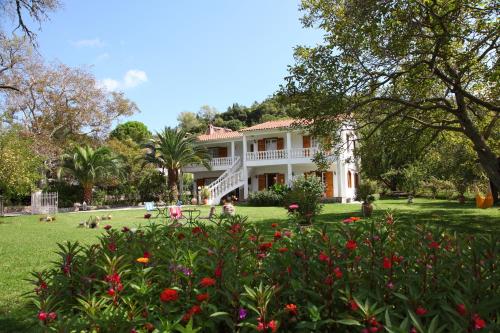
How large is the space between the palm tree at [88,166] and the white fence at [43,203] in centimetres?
325

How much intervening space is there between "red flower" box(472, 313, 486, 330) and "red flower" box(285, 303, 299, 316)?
822 mm

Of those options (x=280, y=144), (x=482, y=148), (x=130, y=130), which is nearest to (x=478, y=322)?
(x=482, y=148)

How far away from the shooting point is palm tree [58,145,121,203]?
3152cm

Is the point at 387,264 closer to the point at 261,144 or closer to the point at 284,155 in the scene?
the point at 284,155

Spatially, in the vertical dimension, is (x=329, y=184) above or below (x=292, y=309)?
above

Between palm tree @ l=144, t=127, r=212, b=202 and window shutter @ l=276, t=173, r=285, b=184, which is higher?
palm tree @ l=144, t=127, r=212, b=202

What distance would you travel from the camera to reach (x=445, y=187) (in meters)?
27.7

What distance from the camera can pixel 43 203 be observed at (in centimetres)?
2878

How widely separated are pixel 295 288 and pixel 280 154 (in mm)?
29144

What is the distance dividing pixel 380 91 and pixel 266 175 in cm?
2013

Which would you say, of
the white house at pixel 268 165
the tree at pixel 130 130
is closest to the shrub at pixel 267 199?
the white house at pixel 268 165

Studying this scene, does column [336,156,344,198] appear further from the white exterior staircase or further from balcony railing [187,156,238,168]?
balcony railing [187,156,238,168]

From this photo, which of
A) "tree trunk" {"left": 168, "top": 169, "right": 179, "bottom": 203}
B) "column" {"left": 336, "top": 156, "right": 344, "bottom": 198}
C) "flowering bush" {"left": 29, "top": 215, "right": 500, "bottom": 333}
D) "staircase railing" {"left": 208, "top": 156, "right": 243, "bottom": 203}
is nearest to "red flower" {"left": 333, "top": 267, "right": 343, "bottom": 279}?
"flowering bush" {"left": 29, "top": 215, "right": 500, "bottom": 333}

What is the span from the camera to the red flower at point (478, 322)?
164 cm
